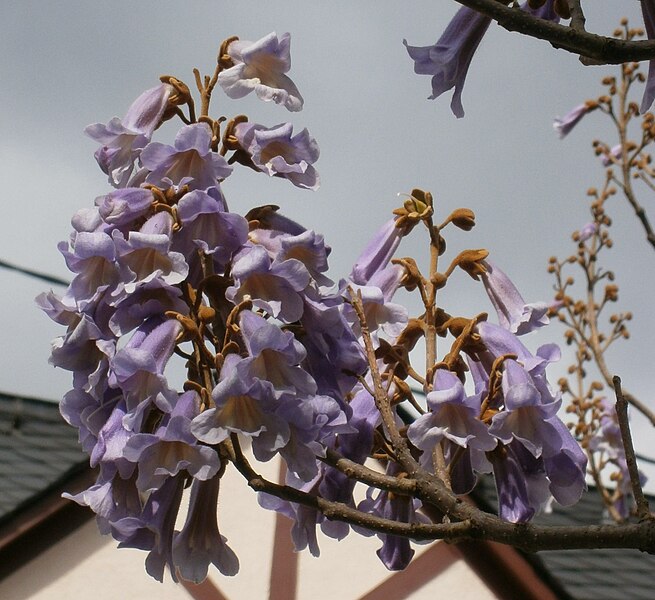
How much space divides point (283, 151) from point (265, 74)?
0.22 m

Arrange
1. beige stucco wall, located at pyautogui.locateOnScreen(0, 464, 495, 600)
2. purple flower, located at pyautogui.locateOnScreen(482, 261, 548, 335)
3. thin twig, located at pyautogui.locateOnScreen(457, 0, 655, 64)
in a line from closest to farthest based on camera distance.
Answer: thin twig, located at pyautogui.locateOnScreen(457, 0, 655, 64)
purple flower, located at pyautogui.locateOnScreen(482, 261, 548, 335)
beige stucco wall, located at pyautogui.locateOnScreen(0, 464, 495, 600)

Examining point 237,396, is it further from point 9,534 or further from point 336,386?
point 9,534

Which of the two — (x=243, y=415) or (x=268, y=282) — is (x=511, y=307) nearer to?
(x=268, y=282)

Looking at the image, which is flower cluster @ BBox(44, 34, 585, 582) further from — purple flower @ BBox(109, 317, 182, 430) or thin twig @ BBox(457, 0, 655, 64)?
thin twig @ BBox(457, 0, 655, 64)

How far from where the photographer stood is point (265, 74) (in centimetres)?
209

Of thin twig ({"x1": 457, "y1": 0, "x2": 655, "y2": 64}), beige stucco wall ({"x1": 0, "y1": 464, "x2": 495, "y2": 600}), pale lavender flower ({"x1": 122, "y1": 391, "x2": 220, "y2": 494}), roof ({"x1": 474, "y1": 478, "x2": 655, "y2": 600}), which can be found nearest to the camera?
thin twig ({"x1": 457, "y1": 0, "x2": 655, "y2": 64})

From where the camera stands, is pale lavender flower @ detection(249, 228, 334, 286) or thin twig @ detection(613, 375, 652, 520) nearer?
thin twig @ detection(613, 375, 652, 520)

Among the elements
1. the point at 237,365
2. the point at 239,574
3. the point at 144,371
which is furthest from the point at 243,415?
the point at 239,574

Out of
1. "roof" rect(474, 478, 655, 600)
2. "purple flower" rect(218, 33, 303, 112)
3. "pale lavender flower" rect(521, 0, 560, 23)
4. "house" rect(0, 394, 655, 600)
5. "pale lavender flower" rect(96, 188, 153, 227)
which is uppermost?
"purple flower" rect(218, 33, 303, 112)

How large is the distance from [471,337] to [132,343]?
0.73 m

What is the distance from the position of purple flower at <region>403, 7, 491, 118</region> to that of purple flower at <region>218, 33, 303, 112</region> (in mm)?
247

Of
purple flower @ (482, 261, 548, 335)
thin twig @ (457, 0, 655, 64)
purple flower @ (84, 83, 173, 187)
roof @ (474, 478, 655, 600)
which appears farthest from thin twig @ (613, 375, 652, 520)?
roof @ (474, 478, 655, 600)

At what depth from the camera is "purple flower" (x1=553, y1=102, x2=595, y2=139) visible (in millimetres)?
6898

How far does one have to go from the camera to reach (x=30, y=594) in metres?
6.34
